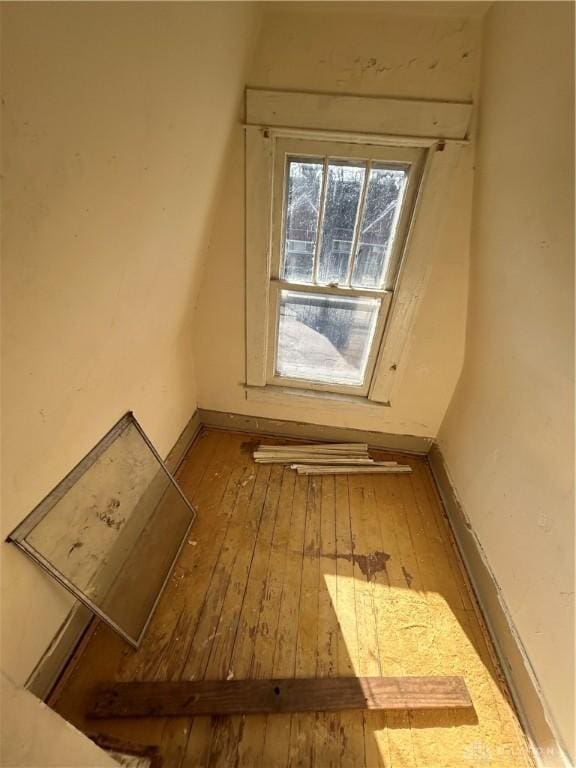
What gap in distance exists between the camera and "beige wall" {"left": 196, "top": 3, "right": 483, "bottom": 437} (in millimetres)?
1289

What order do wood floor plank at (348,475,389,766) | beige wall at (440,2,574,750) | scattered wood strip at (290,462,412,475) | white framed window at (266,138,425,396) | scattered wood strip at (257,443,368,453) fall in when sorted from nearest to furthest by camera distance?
beige wall at (440,2,574,750), wood floor plank at (348,475,389,766), white framed window at (266,138,425,396), scattered wood strip at (290,462,412,475), scattered wood strip at (257,443,368,453)

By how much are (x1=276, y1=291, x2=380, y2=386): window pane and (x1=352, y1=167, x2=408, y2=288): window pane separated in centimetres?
13

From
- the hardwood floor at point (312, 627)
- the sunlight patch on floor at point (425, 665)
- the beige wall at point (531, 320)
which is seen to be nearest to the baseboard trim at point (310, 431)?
the hardwood floor at point (312, 627)

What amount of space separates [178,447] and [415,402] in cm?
151

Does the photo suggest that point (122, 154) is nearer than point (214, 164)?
Yes

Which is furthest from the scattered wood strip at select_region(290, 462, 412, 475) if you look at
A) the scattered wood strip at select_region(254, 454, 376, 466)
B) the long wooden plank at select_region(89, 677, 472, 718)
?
the long wooden plank at select_region(89, 677, 472, 718)

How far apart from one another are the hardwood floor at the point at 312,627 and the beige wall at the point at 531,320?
0.27 meters

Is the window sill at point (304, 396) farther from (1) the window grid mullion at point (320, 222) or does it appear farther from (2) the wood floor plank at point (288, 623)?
(1) the window grid mullion at point (320, 222)

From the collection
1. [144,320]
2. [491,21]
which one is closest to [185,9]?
[144,320]

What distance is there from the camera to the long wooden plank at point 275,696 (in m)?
1.15

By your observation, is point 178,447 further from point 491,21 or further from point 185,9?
point 491,21

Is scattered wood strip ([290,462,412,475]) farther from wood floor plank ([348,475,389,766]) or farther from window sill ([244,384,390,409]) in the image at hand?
window sill ([244,384,390,409])

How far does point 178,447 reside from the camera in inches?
82.8

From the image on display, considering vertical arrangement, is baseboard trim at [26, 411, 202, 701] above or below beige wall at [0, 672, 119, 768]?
below
